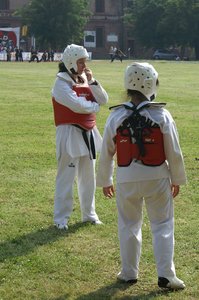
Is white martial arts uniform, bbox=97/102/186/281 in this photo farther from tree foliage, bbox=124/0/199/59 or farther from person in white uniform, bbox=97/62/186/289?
tree foliage, bbox=124/0/199/59

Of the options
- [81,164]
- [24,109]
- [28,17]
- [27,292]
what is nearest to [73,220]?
[81,164]

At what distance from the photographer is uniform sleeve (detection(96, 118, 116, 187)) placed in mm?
6031

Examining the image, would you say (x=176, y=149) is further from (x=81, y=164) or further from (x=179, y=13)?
(x=179, y=13)

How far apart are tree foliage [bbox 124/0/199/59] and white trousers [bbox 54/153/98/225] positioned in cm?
8766

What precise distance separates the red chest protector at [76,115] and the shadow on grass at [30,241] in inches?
47.2

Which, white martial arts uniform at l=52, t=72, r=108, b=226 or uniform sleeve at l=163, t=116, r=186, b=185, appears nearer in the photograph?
uniform sleeve at l=163, t=116, r=186, b=185

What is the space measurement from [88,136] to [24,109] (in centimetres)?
1348

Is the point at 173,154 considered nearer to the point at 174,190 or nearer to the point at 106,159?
the point at 174,190

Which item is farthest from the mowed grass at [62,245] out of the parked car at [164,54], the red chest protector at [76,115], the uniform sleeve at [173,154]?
the parked car at [164,54]

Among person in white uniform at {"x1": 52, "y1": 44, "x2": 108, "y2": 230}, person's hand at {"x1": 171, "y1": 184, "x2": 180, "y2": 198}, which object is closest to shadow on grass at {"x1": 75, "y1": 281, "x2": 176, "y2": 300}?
person's hand at {"x1": 171, "y1": 184, "x2": 180, "y2": 198}

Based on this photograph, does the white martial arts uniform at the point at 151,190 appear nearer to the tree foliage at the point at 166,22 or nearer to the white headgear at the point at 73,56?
the white headgear at the point at 73,56

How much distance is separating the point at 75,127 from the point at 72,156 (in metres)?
0.34

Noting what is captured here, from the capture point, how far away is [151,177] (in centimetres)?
592

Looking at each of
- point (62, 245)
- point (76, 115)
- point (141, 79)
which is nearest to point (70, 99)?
point (76, 115)
